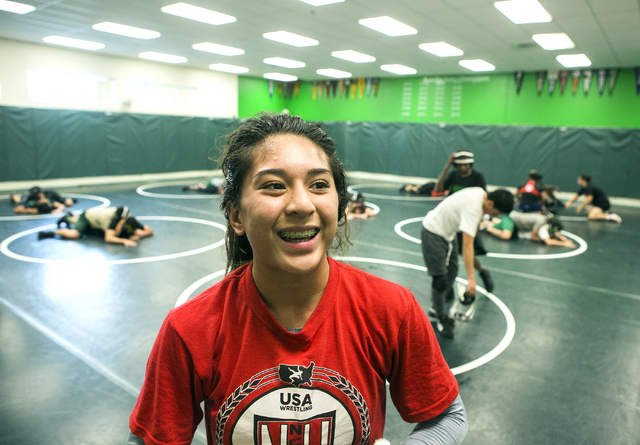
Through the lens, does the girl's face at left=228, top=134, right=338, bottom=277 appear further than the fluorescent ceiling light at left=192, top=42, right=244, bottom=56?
No

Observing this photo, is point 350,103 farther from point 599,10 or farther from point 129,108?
point 599,10

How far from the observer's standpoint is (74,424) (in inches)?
112

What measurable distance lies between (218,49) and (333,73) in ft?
18.5

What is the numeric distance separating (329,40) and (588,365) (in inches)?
387

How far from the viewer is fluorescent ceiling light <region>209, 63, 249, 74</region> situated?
16391 millimetres

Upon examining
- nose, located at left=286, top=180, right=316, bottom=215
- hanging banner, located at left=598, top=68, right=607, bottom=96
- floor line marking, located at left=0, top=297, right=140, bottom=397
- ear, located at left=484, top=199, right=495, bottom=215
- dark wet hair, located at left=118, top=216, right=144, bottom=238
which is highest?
hanging banner, located at left=598, top=68, right=607, bottom=96

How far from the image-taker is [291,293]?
1248mm

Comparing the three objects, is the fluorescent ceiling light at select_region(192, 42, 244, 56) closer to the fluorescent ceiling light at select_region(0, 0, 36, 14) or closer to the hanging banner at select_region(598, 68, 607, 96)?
the fluorescent ceiling light at select_region(0, 0, 36, 14)

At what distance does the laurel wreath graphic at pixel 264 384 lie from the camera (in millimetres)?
1127

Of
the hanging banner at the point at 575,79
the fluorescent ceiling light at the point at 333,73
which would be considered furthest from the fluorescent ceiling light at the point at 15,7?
the hanging banner at the point at 575,79

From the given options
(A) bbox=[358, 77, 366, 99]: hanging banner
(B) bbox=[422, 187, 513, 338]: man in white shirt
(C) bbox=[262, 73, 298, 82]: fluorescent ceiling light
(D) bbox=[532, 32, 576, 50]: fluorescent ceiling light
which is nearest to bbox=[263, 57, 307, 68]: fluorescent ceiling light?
(C) bbox=[262, 73, 298, 82]: fluorescent ceiling light

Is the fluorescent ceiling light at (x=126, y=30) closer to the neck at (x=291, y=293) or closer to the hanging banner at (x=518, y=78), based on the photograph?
the neck at (x=291, y=293)

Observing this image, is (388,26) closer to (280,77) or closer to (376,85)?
(376,85)

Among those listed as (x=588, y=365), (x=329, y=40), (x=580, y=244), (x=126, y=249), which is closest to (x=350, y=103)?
(x=329, y=40)
